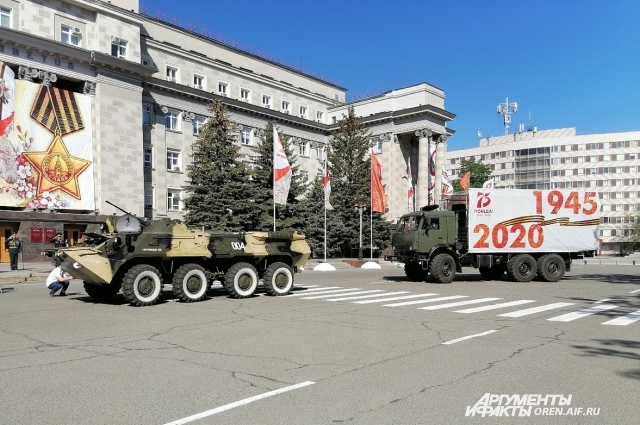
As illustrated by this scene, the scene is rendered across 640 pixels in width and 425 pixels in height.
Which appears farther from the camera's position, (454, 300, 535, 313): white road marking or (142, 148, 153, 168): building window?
(142, 148, 153, 168): building window

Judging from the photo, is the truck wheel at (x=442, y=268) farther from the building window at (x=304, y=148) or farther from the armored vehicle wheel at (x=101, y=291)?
the building window at (x=304, y=148)

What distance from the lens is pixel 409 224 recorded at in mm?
20938

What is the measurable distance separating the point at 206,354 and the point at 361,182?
38999mm

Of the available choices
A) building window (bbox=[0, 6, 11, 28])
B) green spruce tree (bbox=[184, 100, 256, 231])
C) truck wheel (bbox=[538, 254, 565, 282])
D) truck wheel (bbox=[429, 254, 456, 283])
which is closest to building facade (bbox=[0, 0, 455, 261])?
building window (bbox=[0, 6, 11, 28])

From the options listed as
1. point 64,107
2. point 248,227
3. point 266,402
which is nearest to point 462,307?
point 266,402

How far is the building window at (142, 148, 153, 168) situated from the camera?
44.7 metres

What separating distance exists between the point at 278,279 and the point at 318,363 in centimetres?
899

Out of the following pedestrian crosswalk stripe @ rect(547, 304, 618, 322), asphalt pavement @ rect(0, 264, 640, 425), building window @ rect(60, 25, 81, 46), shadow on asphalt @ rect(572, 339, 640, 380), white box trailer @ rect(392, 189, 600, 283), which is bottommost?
pedestrian crosswalk stripe @ rect(547, 304, 618, 322)

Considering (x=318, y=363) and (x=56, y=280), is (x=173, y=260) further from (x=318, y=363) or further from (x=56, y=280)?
(x=318, y=363)

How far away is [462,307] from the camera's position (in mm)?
13117

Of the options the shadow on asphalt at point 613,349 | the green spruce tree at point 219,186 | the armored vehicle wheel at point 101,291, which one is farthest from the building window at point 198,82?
the shadow on asphalt at point 613,349

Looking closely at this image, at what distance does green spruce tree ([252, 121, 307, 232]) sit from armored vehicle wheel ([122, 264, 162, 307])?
2532cm

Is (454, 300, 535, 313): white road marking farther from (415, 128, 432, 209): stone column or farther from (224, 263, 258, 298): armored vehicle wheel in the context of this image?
(415, 128, 432, 209): stone column

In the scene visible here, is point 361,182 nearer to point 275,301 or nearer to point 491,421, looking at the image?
point 275,301
